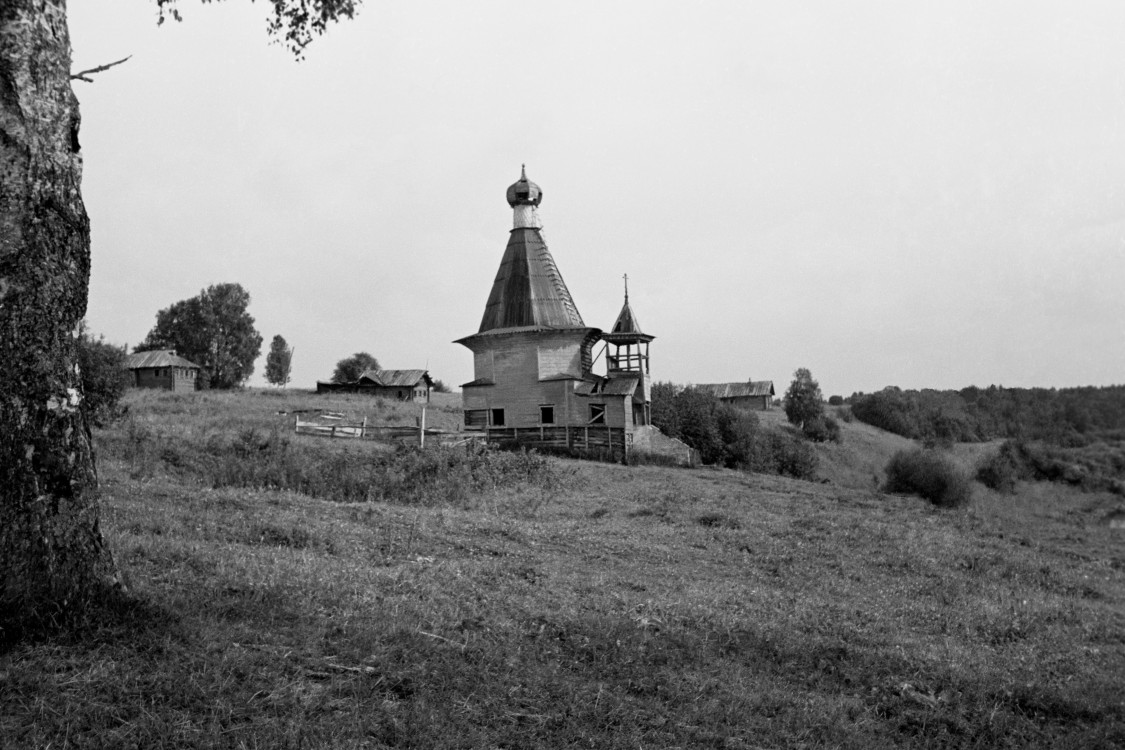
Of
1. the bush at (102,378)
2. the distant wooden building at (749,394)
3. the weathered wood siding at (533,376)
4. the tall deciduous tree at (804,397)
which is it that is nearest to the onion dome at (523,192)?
the weathered wood siding at (533,376)

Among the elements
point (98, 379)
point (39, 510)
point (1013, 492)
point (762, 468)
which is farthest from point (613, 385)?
point (39, 510)

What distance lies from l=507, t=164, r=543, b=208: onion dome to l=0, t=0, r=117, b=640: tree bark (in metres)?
36.1

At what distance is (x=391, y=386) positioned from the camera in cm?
6938

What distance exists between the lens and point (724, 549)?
13.6 metres

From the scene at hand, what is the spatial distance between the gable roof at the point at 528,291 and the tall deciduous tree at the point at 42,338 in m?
32.0

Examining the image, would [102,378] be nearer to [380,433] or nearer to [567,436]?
[380,433]

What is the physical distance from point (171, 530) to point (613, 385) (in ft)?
92.3

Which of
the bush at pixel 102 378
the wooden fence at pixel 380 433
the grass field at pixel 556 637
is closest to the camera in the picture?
the grass field at pixel 556 637

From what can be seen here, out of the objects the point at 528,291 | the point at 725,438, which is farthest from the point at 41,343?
the point at 725,438

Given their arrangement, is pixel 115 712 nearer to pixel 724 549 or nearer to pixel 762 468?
pixel 724 549

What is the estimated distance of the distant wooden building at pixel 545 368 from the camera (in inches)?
1427

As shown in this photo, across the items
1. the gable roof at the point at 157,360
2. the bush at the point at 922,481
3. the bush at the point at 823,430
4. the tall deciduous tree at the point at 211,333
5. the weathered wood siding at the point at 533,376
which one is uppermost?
the tall deciduous tree at the point at 211,333

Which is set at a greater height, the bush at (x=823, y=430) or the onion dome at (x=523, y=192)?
the onion dome at (x=523, y=192)

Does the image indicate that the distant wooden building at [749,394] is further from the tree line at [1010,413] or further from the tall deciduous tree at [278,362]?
the tree line at [1010,413]
